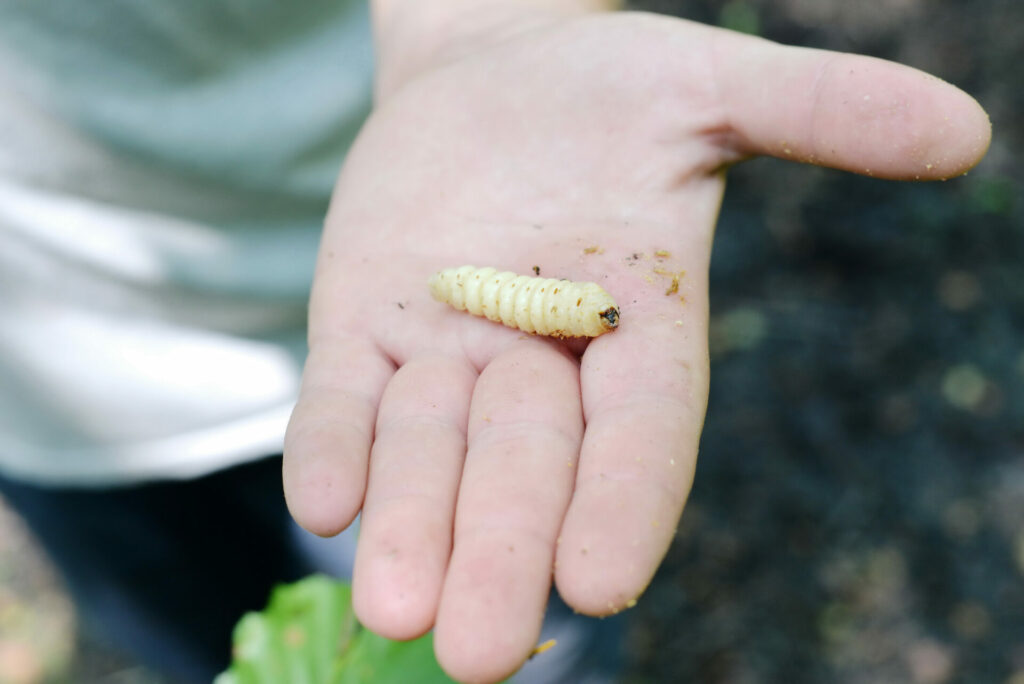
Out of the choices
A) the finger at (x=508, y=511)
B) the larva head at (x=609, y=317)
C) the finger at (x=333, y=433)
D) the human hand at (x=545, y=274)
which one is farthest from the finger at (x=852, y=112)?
the finger at (x=333, y=433)

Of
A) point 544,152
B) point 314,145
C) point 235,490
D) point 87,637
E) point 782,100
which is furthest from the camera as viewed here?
point 87,637

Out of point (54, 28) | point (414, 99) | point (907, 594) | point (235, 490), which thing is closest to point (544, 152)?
point (414, 99)

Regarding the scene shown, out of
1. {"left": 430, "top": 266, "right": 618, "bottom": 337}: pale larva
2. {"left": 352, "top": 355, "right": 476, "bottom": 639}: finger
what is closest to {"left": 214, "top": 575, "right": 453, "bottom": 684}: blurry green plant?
{"left": 352, "top": 355, "right": 476, "bottom": 639}: finger

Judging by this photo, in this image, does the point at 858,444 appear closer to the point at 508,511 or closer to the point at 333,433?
the point at 508,511

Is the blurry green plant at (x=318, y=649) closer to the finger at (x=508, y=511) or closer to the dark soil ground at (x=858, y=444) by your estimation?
the finger at (x=508, y=511)

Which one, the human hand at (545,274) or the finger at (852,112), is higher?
the finger at (852,112)

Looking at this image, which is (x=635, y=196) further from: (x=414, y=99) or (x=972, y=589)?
(x=972, y=589)

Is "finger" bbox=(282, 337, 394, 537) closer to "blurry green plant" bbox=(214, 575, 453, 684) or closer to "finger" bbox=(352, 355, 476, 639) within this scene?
"finger" bbox=(352, 355, 476, 639)
